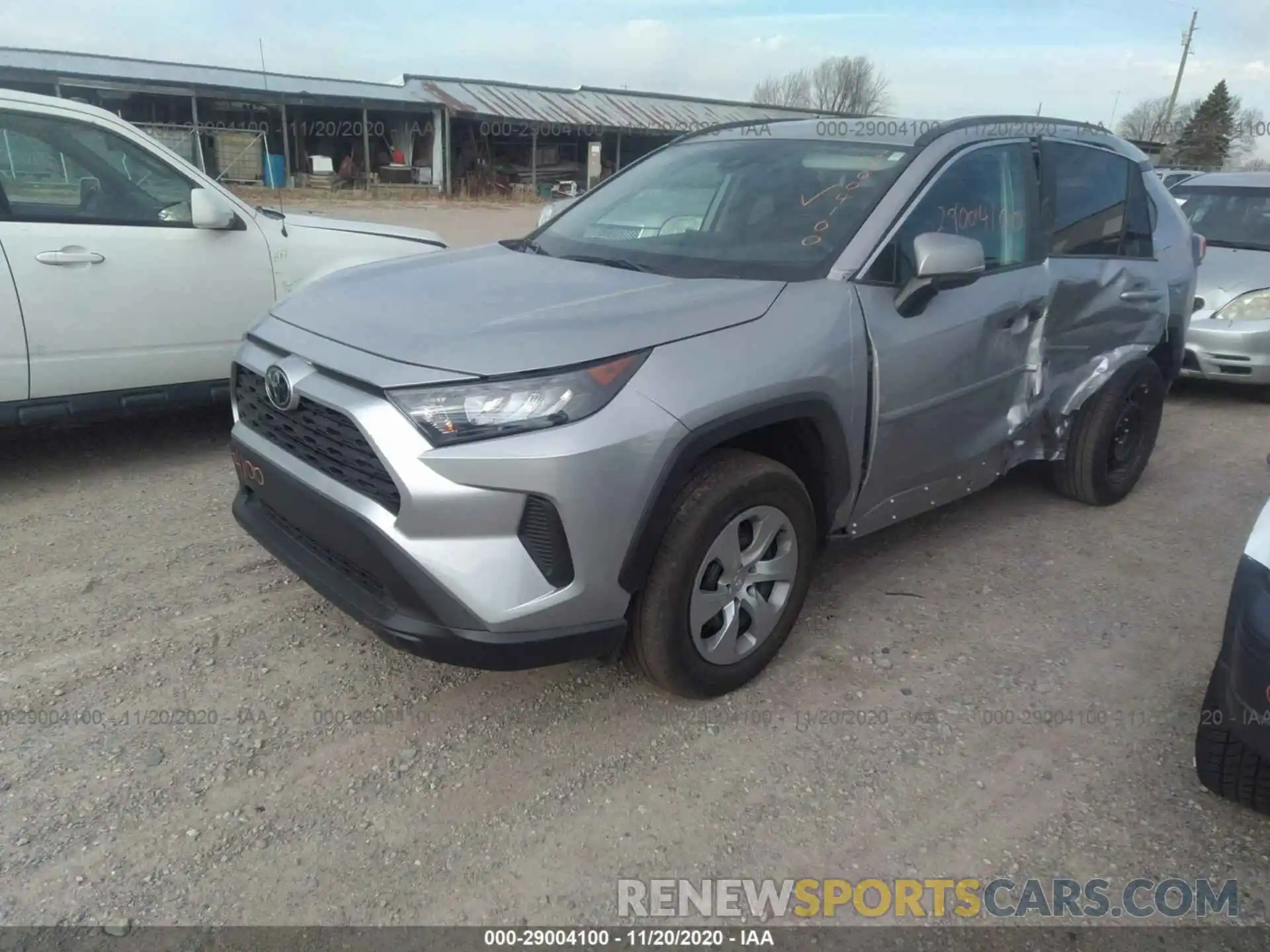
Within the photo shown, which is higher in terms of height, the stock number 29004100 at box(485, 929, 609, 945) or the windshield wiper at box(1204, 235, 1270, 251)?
the windshield wiper at box(1204, 235, 1270, 251)

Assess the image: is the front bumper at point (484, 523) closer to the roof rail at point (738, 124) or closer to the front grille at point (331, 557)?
the front grille at point (331, 557)

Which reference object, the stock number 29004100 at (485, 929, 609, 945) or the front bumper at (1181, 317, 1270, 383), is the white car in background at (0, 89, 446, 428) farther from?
the front bumper at (1181, 317, 1270, 383)

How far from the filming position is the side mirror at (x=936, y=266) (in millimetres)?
2965

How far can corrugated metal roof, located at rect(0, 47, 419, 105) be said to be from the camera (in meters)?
21.3

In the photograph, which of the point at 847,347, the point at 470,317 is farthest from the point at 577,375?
the point at 847,347

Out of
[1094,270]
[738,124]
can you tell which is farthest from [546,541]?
[1094,270]

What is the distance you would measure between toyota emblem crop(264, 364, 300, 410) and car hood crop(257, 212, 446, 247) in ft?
8.50

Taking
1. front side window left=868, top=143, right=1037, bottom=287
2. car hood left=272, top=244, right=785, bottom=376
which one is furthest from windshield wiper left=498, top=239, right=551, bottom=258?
front side window left=868, top=143, right=1037, bottom=287

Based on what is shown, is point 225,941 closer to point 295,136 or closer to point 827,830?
point 827,830

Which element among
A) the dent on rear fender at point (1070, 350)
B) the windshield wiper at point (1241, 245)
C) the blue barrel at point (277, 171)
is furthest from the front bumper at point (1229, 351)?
the blue barrel at point (277, 171)

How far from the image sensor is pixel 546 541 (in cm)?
239

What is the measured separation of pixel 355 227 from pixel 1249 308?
6281 millimetres

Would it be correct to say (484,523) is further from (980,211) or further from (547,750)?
(980,211)

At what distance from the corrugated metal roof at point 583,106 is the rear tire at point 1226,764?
25.9 m
